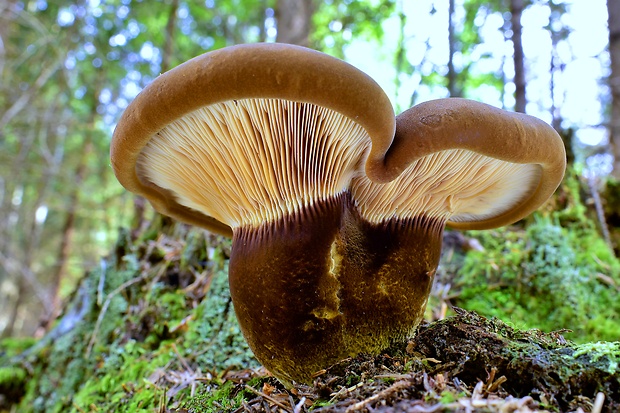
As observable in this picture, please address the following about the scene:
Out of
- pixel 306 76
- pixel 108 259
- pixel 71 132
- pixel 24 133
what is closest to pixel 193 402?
pixel 306 76

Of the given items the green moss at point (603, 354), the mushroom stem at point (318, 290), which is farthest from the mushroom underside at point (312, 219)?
the green moss at point (603, 354)

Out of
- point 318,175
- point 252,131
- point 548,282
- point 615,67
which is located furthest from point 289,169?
point 615,67

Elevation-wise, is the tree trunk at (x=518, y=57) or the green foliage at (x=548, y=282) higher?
the tree trunk at (x=518, y=57)

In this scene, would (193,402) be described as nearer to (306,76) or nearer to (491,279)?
(306,76)

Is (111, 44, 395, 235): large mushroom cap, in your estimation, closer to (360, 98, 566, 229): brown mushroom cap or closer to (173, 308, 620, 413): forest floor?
(360, 98, 566, 229): brown mushroom cap

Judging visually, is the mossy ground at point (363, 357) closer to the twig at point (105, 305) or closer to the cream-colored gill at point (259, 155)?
the twig at point (105, 305)

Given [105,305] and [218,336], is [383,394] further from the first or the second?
[105,305]

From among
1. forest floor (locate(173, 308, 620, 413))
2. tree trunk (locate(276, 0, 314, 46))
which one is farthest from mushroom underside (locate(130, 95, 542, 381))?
tree trunk (locate(276, 0, 314, 46))
